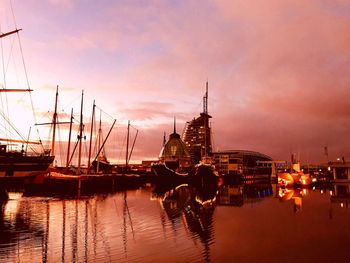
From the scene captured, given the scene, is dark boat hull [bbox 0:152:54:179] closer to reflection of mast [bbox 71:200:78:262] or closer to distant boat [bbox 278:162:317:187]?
reflection of mast [bbox 71:200:78:262]

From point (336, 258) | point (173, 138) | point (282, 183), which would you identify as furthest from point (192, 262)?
point (173, 138)

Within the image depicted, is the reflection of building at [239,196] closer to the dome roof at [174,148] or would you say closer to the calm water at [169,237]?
the calm water at [169,237]

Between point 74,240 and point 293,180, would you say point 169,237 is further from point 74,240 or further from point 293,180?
point 293,180

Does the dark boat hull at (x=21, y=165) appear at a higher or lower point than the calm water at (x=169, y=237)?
higher

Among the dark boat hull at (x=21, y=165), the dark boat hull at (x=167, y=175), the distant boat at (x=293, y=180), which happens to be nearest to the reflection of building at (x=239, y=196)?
the distant boat at (x=293, y=180)

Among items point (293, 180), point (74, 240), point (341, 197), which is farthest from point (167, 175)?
point (74, 240)

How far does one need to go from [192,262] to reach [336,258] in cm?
840

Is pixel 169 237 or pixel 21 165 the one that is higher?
pixel 21 165

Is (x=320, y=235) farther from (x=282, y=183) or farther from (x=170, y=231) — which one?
(x=282, y=183)

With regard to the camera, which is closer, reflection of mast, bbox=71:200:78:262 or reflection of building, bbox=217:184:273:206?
reflection of mast, bbox=71:200:78:262

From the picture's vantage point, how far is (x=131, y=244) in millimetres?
21016

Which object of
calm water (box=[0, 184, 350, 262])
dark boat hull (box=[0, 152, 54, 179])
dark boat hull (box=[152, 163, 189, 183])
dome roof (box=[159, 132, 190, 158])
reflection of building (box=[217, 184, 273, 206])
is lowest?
reflection of building (box=[217, 184, 273, 206])

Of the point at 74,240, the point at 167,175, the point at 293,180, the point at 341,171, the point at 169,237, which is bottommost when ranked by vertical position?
the point at 169,237

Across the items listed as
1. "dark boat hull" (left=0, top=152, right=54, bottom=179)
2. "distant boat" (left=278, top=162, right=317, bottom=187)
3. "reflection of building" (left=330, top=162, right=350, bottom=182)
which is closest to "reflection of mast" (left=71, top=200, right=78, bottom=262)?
"dark boat hull" (left=0, top=152, right=54, bottom=179)
